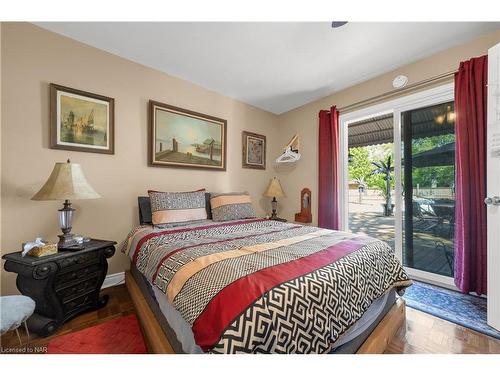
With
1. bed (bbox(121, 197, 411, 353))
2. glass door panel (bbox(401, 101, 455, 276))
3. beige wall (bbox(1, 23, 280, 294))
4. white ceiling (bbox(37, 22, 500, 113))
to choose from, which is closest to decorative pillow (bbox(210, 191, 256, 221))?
beige wall (bbox(1, 23, 280, 294))

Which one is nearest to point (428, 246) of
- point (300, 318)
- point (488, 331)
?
point (488, 331)

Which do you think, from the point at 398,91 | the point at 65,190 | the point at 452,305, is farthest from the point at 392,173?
the point at 65,190

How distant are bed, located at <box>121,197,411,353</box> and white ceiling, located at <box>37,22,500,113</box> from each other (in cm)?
182

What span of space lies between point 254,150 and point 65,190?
258 cm

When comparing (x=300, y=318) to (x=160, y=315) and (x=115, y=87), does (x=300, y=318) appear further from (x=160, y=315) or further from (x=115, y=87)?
(x=115, y=87)

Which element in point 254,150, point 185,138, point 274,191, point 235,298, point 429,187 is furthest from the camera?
point 254,150

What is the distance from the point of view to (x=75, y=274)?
164 centimetres

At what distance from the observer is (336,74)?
2.66 meters

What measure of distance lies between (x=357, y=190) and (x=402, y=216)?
98cm

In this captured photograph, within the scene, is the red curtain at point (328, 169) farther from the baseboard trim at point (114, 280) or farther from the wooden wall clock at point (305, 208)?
the baseboard trim at point (114, 280)

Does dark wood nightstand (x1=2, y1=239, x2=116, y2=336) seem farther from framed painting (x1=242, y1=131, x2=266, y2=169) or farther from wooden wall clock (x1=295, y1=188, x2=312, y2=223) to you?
wooden wall clock (x1=295, y1=188, x2=312, y2=223)

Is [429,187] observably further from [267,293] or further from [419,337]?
[267,293]
